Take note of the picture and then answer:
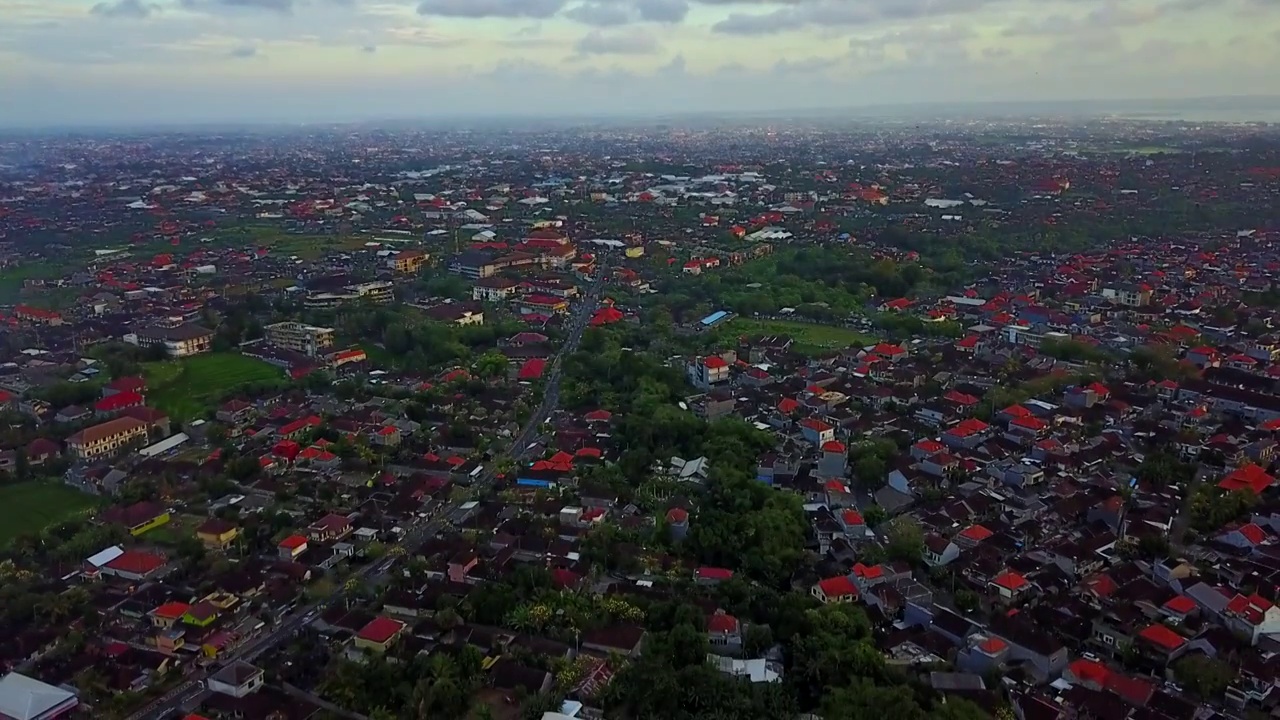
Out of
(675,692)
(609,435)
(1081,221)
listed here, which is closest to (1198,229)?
(1081,221)

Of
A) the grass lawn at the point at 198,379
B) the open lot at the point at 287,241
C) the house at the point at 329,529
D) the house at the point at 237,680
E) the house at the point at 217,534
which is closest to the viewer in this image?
the house at the point at 237,680

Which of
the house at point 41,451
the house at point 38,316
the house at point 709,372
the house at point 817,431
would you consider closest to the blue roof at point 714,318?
the house at point 709,372

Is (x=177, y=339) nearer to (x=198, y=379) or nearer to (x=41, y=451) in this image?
(x=198, y=379)

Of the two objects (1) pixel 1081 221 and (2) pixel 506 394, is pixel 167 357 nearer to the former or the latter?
(2) pixel 506 394

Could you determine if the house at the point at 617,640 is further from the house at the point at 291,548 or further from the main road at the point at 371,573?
the house at the point at 291,548

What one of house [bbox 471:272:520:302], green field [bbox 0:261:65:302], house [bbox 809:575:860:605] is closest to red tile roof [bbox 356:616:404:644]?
house [bbox 809:575:860:605]

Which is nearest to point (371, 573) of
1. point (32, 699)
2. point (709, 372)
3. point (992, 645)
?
point (32, 699)
